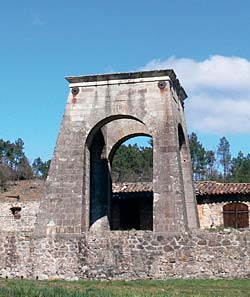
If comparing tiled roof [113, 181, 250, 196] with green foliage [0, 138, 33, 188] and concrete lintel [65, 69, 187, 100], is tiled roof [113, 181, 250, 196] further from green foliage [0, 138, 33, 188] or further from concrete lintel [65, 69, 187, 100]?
green foliage [0, 138, 33, 188]

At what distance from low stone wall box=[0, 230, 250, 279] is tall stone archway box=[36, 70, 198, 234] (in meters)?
0.58

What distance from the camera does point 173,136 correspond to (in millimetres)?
16312

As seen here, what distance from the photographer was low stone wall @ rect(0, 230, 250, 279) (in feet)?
48.8

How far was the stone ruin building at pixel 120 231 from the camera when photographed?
15.0m

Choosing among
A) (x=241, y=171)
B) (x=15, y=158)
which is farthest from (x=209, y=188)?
(x=15, y=158)

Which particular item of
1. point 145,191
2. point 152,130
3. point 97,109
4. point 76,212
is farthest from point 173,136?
point 145,191

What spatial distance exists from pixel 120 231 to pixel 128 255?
0.77m

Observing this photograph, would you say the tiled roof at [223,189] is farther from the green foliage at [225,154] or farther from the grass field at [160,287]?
the green foliage at [225,154]

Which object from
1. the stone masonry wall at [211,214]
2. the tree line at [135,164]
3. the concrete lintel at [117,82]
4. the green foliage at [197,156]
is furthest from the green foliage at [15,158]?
the concrete lintel at [117,82]

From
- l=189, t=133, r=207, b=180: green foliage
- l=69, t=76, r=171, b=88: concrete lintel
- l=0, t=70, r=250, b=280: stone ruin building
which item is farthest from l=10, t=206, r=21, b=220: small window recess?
l=189, t=133, r=207, b=180: green foliage

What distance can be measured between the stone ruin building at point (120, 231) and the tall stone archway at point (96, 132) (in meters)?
0.03

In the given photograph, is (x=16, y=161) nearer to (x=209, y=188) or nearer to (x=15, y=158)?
(x=15, y=158)

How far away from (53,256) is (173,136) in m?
5.42

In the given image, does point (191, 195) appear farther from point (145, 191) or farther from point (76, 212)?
point (145, 191)
